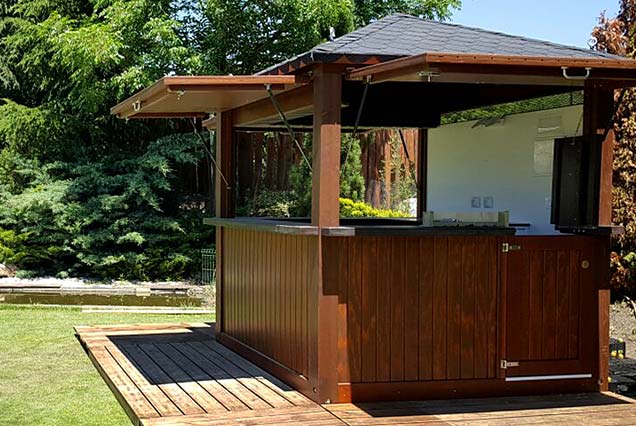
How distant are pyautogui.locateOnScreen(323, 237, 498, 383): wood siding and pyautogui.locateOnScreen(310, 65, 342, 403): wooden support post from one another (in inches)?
2.6

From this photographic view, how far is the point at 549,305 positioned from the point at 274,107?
2.38 m

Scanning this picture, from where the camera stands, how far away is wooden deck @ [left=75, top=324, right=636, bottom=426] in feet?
15.8

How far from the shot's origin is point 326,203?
5145 millimetres

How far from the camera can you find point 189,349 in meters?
7.18

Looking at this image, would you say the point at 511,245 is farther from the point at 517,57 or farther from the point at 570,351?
the point at 517,57

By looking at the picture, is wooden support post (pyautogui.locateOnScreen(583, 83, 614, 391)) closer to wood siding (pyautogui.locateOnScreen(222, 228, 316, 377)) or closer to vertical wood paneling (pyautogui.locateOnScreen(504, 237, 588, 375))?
vertical wood paneling (pyautogui.locateOnScreen(504, 237, 588, 375))

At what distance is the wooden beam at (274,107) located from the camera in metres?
5.59

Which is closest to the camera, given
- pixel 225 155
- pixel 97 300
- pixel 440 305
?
pixel 440 305

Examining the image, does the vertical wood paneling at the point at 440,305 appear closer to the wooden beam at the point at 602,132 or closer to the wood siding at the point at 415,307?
the wood siding at the point at 415,307

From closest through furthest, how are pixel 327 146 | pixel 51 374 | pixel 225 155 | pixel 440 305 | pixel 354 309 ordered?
pixel 327 146, pixel 354 309, pixel 440 305, pixel 51 374, pixel 225 155

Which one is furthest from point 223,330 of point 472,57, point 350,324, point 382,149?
point 382,149

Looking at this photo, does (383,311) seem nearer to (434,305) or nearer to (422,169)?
(434,305)

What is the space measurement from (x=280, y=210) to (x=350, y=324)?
959 cm

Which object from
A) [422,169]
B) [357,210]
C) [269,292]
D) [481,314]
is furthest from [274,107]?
[357,210]
